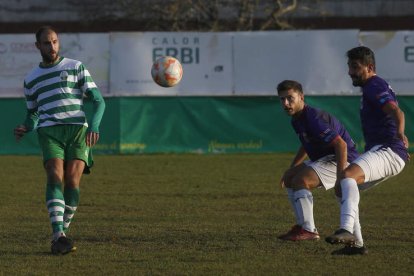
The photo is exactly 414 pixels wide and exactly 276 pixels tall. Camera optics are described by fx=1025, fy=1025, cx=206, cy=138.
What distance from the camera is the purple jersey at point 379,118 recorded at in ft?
28.5

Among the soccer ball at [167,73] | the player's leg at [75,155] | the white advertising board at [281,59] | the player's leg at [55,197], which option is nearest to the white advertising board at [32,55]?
the white advertising board at [281,59]

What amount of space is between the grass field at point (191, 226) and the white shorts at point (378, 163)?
715 millimetres

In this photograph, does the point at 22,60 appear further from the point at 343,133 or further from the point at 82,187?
the point at 343,133

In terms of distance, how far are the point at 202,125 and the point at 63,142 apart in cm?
1411

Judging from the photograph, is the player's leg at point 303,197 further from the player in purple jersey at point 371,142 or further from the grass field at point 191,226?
the player in purple jersey at point 371,142

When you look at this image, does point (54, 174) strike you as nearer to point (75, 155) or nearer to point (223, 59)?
point (75, 155)

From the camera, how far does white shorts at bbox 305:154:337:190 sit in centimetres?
940

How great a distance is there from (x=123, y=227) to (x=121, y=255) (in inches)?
79.3

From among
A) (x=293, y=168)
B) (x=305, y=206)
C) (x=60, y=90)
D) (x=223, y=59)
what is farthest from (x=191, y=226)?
(x=223, y=59)

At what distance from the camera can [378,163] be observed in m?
8.66

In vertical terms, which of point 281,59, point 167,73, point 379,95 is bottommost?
point 379,95

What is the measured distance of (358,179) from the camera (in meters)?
8.59

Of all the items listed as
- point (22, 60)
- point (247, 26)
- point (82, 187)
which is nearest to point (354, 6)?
point (247, 26)

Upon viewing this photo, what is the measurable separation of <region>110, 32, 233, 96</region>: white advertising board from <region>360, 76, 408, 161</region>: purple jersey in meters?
18.6
